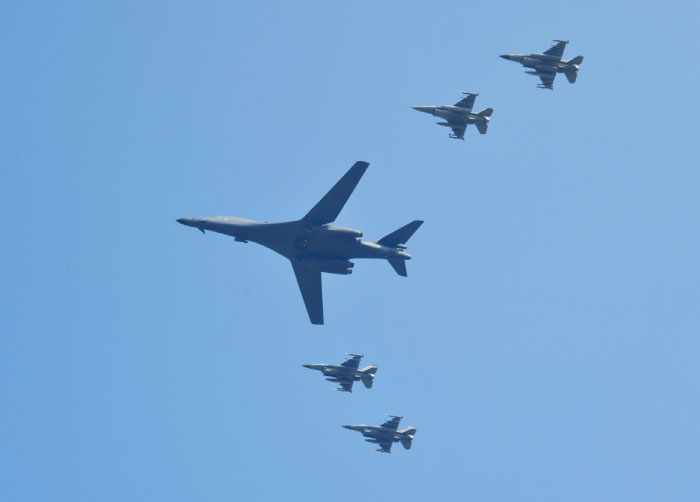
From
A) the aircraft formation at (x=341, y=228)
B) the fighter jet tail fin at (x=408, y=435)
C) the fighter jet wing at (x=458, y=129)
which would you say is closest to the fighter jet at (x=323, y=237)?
the aircraft formation at (x=341, y=228)

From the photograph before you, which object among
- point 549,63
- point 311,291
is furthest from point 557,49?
point 311,291

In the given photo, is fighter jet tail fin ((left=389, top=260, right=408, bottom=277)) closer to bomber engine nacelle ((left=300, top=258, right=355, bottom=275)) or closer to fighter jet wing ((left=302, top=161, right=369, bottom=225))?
bomber engine nacelle ((left=300, top=258, right=355, bottom=275))

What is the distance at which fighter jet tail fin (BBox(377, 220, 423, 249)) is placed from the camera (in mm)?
78750

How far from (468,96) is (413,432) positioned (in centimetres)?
2932

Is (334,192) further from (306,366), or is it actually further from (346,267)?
(306,366)

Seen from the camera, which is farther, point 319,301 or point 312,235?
point 319,301


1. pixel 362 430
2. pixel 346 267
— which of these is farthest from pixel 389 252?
pixel 362 430

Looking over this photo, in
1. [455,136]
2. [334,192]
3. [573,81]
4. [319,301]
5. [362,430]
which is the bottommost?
[362,430]

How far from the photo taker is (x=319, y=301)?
3265 inches

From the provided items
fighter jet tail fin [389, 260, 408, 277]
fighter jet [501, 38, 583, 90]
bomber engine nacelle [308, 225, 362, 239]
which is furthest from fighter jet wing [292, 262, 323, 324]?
fighter jet [501, 38, 583, 90]

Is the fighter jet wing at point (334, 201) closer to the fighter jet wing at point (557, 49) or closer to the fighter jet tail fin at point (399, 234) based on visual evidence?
the fighter jet tail fin at point (399, 234)

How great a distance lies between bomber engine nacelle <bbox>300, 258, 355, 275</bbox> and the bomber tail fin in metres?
10.1

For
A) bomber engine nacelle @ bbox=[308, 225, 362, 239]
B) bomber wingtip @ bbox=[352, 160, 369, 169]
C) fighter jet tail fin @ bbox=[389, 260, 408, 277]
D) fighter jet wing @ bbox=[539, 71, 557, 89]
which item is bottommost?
fighter jet tail fin @ bbox=[389, 260, 408, 277]

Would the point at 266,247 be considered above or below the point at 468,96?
below
